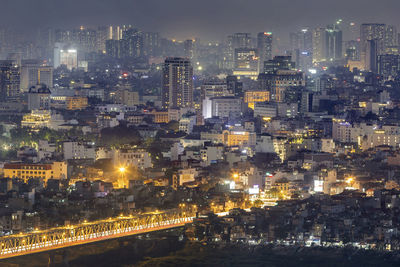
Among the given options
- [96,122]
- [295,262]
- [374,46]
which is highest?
[374,46]

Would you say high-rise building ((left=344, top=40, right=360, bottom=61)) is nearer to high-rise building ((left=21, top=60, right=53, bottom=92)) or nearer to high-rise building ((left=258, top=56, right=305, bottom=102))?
high-rise building ((left=258, top=56, right=305, bottom=102))

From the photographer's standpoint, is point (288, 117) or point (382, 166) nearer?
point (382, 166)

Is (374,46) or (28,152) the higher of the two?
(374,46)

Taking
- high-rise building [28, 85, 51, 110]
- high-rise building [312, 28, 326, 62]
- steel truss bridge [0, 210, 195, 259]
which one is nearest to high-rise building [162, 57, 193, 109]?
high-rise building [28, 85, 51, 110]

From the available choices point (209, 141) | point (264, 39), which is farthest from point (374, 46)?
point (209, 141)

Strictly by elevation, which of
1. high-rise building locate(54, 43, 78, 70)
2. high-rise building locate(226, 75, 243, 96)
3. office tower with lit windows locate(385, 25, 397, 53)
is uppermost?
office tower with lit windows locate(385, 25, 397, 53)

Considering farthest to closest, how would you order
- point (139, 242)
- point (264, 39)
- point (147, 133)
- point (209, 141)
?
point (264, 39), point (147, 133), point (209, 141), point (139, 242)

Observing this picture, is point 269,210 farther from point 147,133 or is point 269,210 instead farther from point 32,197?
point 147,133
